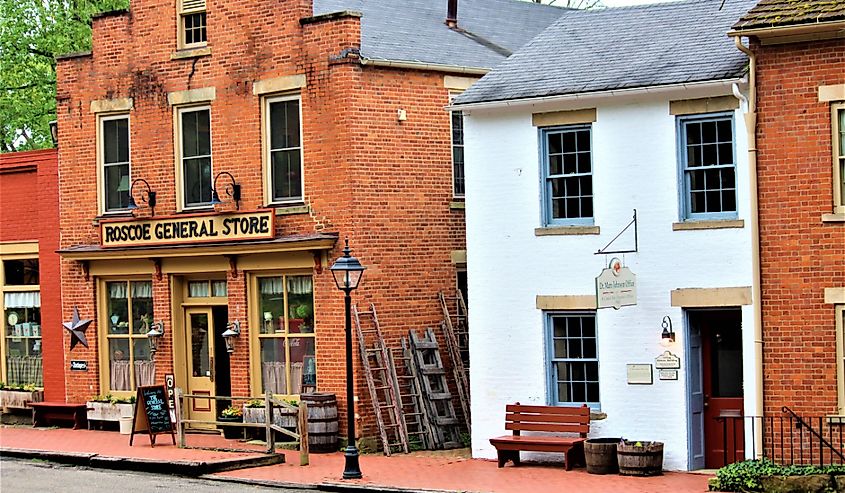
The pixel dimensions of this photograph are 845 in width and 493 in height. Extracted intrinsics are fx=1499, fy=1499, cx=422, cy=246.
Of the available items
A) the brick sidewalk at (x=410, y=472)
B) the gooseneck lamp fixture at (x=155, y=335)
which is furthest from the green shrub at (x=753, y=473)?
the gooseneck lamp fixture at (x=155, y=335)

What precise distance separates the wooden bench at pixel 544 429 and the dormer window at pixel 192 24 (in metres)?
9.45

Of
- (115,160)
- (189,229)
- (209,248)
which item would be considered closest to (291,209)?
(209,248)

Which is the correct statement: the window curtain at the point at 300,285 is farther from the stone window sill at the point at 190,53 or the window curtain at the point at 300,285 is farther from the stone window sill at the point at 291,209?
the stone window sill at the point at 190,53

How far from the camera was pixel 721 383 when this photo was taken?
21.0 metres

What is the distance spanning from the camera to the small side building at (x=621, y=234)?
20531mm

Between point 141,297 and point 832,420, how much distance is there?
13722 mm

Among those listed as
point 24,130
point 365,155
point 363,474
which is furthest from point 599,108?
point 24,130

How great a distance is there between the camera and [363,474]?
70.8ft

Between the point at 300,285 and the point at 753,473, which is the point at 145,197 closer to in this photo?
the point at 300,285

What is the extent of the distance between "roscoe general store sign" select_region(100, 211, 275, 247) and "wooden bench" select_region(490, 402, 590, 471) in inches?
230

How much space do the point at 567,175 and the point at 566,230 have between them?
81cm

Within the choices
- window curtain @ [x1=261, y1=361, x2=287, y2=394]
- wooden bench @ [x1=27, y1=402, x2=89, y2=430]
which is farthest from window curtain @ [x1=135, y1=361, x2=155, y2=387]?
window curtain @ [x1=261, y1=361, x2=287, y2=394]

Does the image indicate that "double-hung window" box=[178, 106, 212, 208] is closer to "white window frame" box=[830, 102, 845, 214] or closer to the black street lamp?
the black street lamp

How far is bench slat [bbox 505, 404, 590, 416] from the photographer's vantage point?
21294 mm
